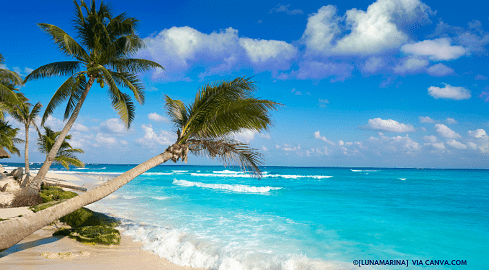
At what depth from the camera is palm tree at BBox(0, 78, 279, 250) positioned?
6078mm

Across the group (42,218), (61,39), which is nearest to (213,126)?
(42,218)

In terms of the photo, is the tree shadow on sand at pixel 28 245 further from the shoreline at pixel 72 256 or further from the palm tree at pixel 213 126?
the palm tree at pixel 213 126

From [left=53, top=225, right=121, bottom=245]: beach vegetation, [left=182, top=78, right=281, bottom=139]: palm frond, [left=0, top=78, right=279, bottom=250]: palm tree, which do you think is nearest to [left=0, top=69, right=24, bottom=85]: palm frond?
[left=53, top=225, right=121, bottom=245]: beach vegetation

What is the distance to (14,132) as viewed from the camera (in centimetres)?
2014

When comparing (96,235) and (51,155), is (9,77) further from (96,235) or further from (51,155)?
(96,235)

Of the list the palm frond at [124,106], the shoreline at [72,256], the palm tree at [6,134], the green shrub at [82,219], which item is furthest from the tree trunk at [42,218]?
the palm tree at [6,134]

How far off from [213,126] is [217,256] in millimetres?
3270

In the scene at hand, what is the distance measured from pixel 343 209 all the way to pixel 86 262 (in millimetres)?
13368

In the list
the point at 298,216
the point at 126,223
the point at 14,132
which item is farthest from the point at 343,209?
the point at 14,132

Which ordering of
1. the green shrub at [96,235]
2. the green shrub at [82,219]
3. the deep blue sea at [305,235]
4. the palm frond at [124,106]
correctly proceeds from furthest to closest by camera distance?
the palm frond at [124,106] < the green shrub at [82,219] < the deep blue sea at [305,235] < the green shrub at [96,235]

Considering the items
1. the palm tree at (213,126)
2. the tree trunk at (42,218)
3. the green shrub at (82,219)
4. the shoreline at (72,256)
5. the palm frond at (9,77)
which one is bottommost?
the shoreline at (72,256)

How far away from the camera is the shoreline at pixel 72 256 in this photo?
16.6 feet

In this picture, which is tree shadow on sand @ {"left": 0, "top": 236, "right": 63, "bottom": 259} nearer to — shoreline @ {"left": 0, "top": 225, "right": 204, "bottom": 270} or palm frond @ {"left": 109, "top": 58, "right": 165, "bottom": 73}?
shoreline @ {"left": 0, "top": 225, "right": 204, "bottom": 270}

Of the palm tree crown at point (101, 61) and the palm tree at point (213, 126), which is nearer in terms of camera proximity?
the palm tree at point (213, 126)
